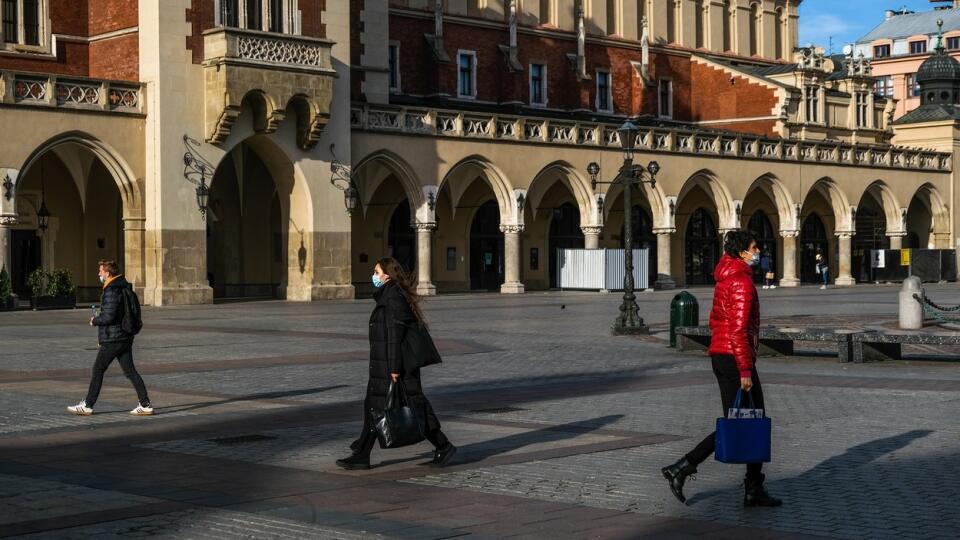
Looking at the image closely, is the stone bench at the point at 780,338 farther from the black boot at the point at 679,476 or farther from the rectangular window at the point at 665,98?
the rectangular window at the point at 665,98

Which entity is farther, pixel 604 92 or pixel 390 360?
pixel 604 92

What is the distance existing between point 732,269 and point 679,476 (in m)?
1.41

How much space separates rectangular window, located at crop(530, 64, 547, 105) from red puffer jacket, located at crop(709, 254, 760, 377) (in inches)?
2075

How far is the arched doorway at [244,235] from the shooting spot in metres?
47.0

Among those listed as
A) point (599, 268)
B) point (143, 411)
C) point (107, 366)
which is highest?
point (599, 268)

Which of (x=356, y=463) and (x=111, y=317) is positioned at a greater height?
(x=111, y=317)

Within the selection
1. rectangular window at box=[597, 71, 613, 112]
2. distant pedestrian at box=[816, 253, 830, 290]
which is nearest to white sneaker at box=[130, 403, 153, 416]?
distant pedestrian at box=[816, 253, 830, 290]

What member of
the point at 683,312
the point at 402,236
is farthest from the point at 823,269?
the point at 683,312

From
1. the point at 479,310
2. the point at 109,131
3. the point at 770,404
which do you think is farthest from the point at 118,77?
the point at 770,404

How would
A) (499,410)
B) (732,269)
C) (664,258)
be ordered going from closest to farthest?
1. (732,269)
2. (499,410)
3. (664,258)

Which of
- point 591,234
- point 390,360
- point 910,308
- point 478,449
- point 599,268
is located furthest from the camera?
point 591,234

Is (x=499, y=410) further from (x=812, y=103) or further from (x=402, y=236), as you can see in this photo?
(x=812, y=103)

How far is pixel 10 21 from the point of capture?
1697 inches

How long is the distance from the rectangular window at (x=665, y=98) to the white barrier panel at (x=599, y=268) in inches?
637
